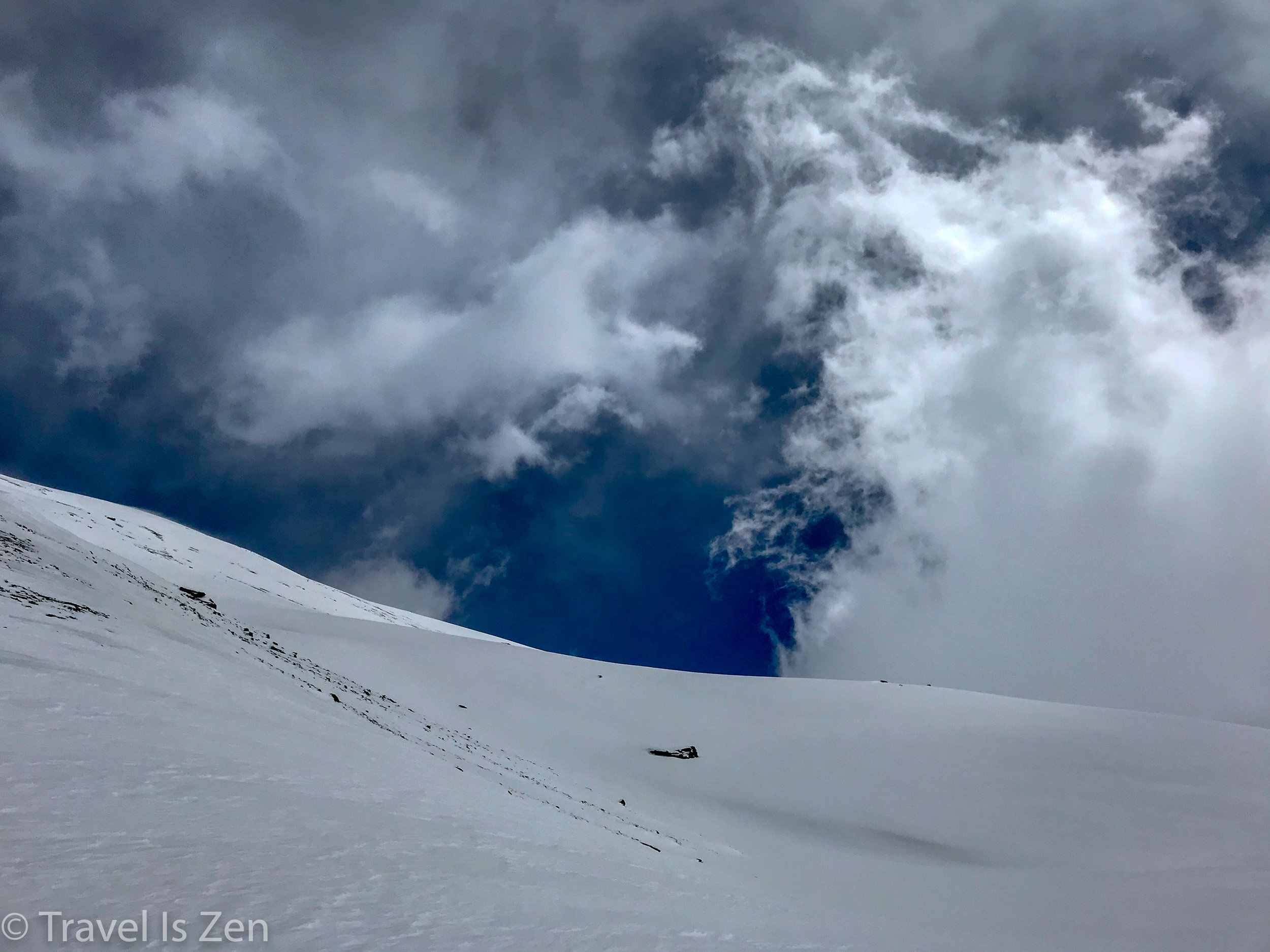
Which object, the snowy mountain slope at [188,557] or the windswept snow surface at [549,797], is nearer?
the windswept snow surface at [549,797]

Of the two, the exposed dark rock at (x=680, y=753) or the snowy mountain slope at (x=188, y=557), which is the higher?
the snowy mountain slope at (x=188, y=557)

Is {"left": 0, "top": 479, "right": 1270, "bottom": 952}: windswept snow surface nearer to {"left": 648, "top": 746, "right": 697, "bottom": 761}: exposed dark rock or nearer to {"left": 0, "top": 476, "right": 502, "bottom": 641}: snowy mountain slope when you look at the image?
{"left": 648, "top": 746, "right": 697, "bottom": 761}: exposed dark rock

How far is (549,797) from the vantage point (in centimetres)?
1844

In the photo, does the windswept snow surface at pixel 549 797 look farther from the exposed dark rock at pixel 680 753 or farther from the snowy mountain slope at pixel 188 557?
the snowy mountain slope at pixel 188 557

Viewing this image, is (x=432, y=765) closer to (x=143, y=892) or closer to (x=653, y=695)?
(x=143, y=892)

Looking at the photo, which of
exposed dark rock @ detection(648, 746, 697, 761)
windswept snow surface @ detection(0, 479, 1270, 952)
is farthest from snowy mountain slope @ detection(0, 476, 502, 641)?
exposed dark rock @ detection(648, 746, 697, 761)

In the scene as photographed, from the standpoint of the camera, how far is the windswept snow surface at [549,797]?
5.69m

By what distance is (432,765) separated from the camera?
1448 centimetres

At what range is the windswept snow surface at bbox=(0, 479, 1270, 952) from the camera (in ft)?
18.7

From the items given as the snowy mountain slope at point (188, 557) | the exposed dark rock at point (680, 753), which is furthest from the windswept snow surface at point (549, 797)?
the snowy mountain slope at point (188, 557)

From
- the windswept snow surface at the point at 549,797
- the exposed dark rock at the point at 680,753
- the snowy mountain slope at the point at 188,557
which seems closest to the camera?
the windswept snow surface at the point at 549,797

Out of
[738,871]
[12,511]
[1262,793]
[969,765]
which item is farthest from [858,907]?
[12,511]

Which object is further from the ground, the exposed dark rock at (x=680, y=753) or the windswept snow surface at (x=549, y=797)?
the windswept snow surface at (x=549, y=797)

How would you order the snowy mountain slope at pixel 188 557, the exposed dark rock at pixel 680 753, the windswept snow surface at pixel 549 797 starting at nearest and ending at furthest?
the windswept snow surface at pixel 549 797, the exposed dark rock at pixel 680 753, the snowy mountain slope at pixel 188 557
